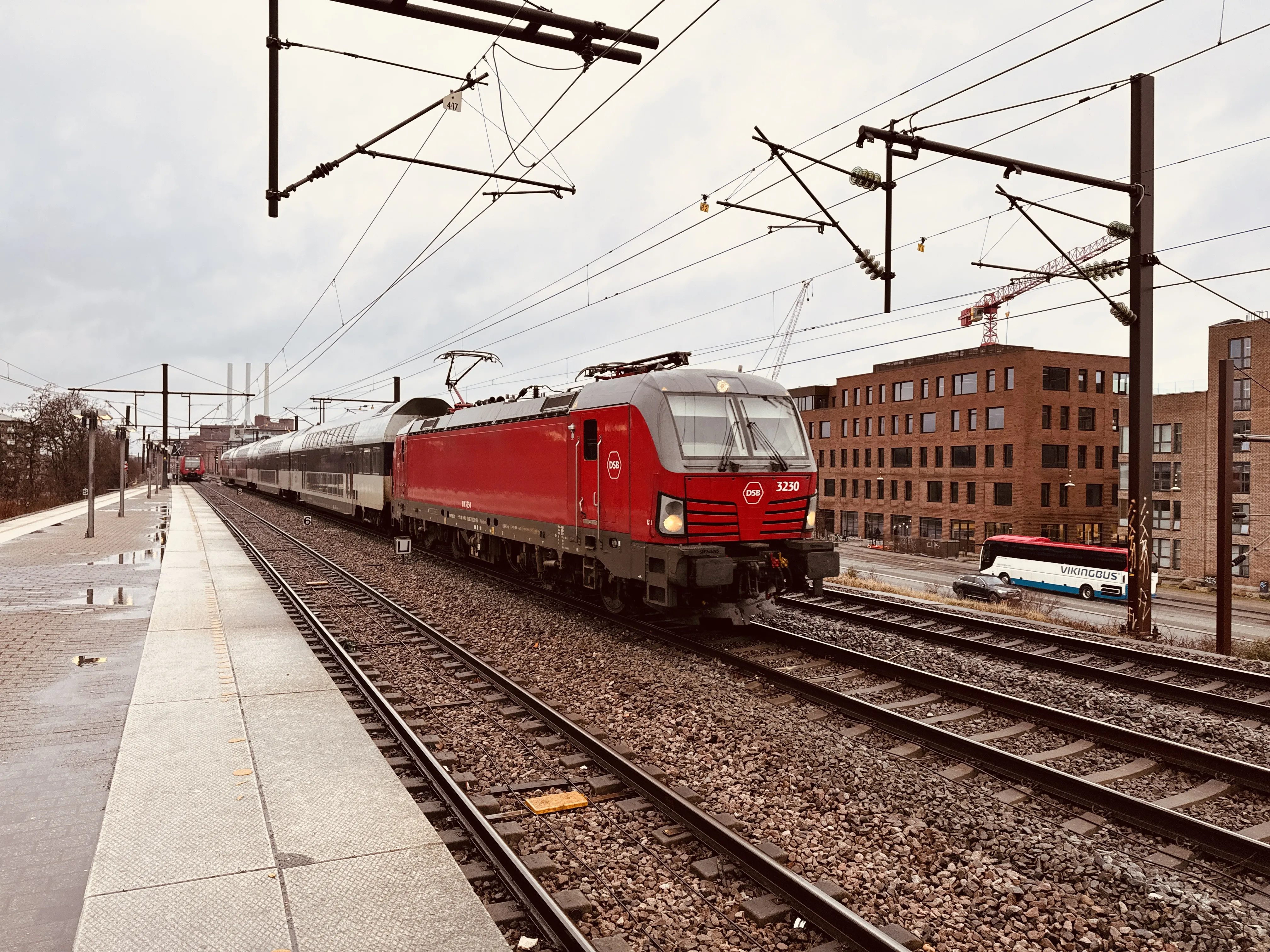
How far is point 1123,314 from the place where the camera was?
1191 centimetres

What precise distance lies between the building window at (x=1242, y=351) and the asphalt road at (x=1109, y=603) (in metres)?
13.7

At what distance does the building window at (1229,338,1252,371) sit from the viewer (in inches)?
1794

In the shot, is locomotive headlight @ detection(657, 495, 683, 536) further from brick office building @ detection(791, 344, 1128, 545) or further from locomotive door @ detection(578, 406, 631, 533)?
brick office building @ detection(791, 344, 1128, 545)

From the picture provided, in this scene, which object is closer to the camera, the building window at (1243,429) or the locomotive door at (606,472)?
the locomotive door at (606,472)

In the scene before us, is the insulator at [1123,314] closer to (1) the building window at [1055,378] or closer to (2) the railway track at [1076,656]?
(2) the railway track at [1076,656]

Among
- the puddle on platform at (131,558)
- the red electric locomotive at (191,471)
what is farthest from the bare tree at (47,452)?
the red electric locomotive at (191,471)

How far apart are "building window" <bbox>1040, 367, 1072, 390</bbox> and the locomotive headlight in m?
53.7

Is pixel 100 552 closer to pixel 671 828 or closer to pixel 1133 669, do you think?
pixel 671 828

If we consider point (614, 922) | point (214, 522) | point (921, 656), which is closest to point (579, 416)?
point (921, 656)

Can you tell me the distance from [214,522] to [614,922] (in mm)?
31436

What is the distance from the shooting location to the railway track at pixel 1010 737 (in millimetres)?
5270

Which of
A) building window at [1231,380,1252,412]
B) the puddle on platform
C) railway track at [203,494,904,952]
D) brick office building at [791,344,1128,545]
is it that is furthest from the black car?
the puddle on platform

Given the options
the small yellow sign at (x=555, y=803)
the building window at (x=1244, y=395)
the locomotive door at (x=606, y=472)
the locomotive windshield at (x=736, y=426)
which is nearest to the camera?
the small yellow sign at (x=555, y=803)

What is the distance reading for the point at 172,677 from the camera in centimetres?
844
